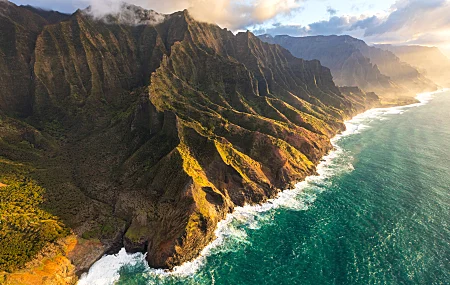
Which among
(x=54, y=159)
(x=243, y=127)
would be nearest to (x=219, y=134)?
(x=243, y=127)

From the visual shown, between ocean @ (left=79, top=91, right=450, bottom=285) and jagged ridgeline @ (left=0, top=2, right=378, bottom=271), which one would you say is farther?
jagged ridgeline @ (left=0, top=2, right=378, bottom=271)

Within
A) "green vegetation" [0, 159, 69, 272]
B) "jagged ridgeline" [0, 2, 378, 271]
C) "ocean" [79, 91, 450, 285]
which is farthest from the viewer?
"jagged ridgeline" [0, 2, 378, 271]

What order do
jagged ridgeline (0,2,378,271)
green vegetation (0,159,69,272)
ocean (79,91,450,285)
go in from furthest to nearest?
jagged ridgeline (0,2,378,271) < green vegetation (0,159,69,272) < ocean (79,91,450,285)

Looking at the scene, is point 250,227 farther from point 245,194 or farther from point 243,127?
point 243,127

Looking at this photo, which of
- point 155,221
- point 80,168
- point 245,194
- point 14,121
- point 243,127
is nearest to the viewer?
point 155,221

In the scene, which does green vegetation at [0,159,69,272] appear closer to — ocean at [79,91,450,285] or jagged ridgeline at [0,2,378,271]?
jagged ridgeline at [0,2,378,271]

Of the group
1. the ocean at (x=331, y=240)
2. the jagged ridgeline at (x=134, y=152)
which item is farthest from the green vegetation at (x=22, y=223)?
the ocean at (x=331, y=240)

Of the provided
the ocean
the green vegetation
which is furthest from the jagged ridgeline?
the ocean

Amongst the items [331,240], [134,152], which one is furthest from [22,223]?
[331,240]

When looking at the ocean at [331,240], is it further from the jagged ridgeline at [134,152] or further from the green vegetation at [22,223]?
the green vegetation at [22,223]
